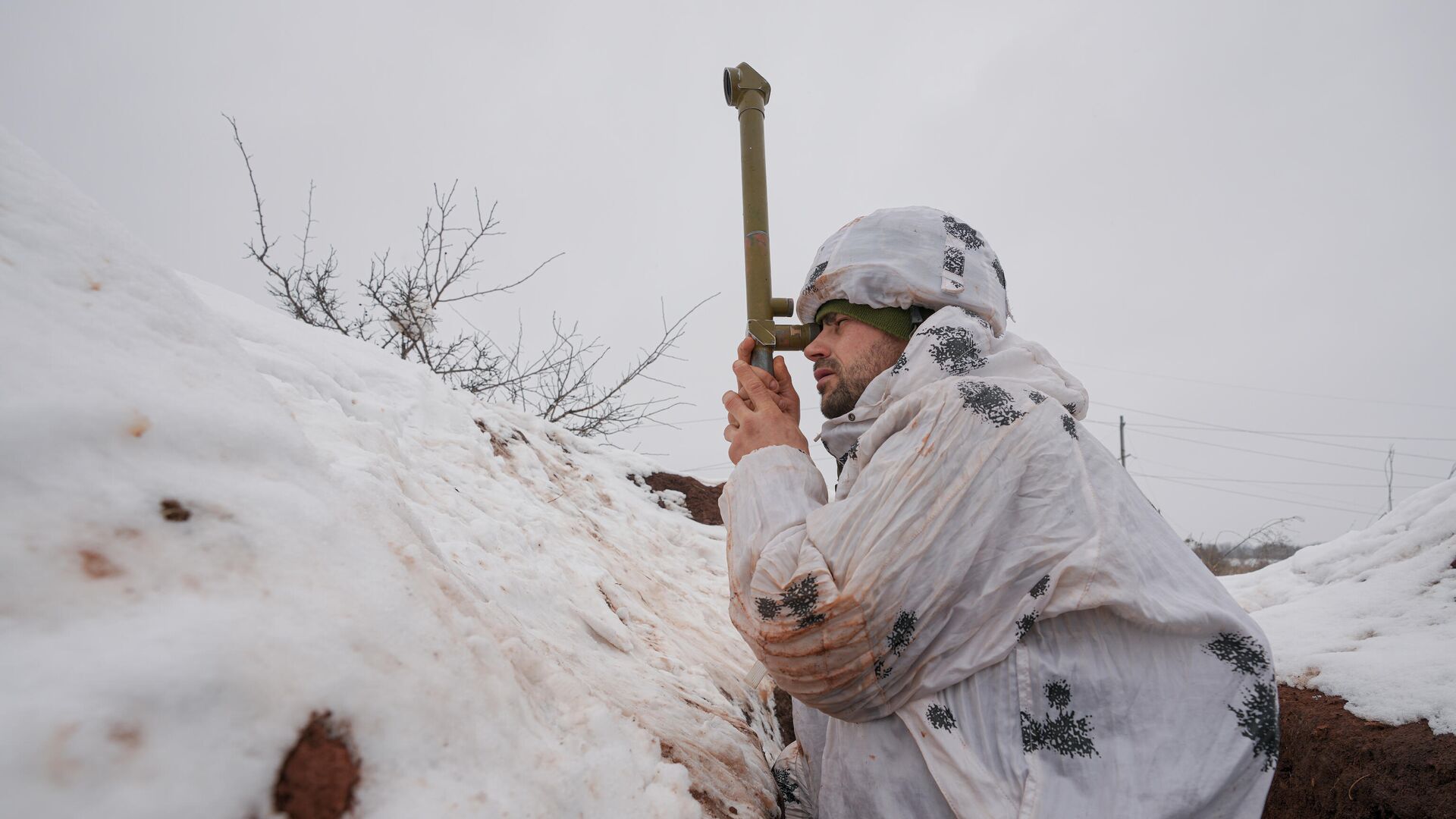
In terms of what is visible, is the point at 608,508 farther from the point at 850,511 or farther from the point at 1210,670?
the point at 1210,670

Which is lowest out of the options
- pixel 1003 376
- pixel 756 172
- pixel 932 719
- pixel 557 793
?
pixel 557 793

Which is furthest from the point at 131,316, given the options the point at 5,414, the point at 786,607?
the point at 786,607

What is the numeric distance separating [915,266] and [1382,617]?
266cm

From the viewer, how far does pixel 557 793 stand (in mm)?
973

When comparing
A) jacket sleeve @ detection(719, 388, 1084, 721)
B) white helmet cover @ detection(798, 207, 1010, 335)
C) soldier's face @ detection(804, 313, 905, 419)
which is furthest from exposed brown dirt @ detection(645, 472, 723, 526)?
jacket sleeve @ detection(719, 388, 1084, 721)

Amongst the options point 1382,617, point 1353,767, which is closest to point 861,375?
point 1353,767

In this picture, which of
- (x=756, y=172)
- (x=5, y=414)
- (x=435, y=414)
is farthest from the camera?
(x=435, y=414)

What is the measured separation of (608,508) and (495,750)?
2.57 meters

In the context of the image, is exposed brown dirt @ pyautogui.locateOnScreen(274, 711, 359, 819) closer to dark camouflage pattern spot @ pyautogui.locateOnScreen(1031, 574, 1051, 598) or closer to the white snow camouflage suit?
the white snow camouflage suit

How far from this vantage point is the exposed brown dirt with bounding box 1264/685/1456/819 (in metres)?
1.95

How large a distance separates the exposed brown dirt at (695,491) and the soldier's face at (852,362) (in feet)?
7.63

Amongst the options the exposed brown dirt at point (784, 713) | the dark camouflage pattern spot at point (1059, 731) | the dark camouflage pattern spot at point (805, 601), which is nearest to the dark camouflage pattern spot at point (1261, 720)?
the dark camouflage pattern spot at point (1059, 731)

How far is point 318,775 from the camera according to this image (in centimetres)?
73

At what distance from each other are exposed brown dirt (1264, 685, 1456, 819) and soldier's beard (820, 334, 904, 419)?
6.21 ft
